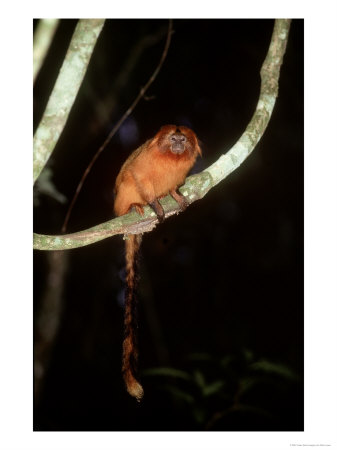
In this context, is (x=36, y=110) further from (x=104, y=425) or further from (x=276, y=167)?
(x=104, y=425)

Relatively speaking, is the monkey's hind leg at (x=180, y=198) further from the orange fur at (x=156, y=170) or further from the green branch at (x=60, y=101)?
the green branch at (x=60, y=101)

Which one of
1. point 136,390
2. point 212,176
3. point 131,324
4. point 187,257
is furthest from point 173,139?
point 187,257

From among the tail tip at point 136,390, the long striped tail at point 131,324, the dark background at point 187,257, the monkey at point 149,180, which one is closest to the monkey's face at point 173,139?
the monkey at point 149,180

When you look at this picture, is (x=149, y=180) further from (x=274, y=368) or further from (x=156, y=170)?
(x=274, y=368)

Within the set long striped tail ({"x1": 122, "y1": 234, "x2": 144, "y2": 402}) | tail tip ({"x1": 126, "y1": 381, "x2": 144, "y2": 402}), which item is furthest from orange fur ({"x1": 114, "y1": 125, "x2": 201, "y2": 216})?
tail tip ({"x1": 126, "y1": 381, "x2": 144, "y2": 402})

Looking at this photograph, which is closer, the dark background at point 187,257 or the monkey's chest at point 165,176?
the monkey's chest at point 165,176

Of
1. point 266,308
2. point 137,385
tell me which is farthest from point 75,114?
point 266,308
